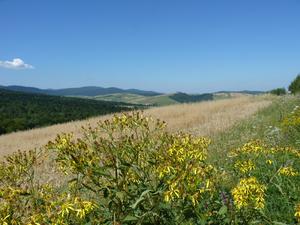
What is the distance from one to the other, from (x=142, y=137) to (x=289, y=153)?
2.81 meters

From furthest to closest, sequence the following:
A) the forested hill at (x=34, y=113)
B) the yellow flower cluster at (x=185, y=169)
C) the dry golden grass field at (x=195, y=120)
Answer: the forested hill at (x=34, y=113) → the dry golden grass field at (x=195, y=120) → the yellow flower cluster at (x=185, y=169)

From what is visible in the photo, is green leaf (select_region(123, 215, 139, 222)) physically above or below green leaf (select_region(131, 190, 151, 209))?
below

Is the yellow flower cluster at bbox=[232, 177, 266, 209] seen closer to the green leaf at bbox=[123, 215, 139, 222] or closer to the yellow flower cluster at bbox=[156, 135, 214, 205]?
the yellow flower cluster at bbox=[156, 135, 214, 205]

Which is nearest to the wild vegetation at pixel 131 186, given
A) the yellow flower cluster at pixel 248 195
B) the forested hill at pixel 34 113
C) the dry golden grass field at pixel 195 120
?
the yellow flower cluster at pixel 248 195

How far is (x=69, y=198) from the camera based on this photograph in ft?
9.96

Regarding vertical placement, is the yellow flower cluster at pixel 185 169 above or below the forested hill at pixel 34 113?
above

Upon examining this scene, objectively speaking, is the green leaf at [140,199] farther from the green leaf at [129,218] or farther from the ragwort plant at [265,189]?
the ragwort plant at [265,189]

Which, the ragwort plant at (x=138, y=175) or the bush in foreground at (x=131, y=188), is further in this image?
the ragwort plant at (x=138, y=175)

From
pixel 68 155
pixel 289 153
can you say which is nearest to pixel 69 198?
pixel 68 155

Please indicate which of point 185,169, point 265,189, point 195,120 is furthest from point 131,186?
point 195,120

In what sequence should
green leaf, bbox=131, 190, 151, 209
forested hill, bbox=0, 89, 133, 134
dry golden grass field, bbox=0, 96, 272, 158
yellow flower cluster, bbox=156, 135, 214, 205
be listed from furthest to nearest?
1. forested hill, bbox=0, 89, 133, 134
2. dry golden grass field, bbox=0, 96, 272, 158
3. green leaf, bbox=131, 190, 151, 209
4. yellow flower cluster, bbox=156, 135, 214, 205

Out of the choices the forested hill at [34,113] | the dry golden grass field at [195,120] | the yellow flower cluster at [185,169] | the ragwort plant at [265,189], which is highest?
the yellow flower cluster at [185,169]

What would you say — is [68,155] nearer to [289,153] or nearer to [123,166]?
[123,166]

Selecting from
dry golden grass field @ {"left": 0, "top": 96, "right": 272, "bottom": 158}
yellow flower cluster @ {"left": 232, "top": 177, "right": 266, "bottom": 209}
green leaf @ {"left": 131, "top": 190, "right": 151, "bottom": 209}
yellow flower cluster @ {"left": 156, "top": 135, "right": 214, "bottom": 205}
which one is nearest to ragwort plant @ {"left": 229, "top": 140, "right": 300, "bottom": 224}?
yellow flower cluster @ {"left": 232, "top": 177, "right": 266, "bottom": 209}
